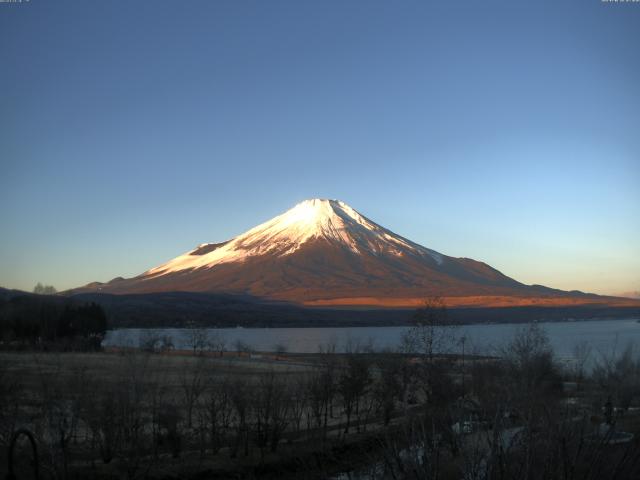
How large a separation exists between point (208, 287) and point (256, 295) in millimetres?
16430

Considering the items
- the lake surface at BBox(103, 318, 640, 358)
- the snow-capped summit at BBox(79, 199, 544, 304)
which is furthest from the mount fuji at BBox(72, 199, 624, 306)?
the lake surface at BBox(103, 318, 640, 358)

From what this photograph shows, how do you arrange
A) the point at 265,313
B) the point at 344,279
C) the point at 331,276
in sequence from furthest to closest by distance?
the point at 331,276 → the point at 344,279 → the point at 265,313

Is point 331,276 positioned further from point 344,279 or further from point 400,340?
point 400,340

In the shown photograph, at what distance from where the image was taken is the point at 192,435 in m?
19.8

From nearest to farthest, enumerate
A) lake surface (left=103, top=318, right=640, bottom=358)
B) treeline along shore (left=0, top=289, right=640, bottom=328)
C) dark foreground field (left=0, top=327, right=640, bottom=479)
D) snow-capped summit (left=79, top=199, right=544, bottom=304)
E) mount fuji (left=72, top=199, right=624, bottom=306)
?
dark foreground field (left=0, top=327, right=640, bottom=479) → lake surface (left=103, top=318, right=640, bottom=358) → treeline along shore (left=0, top=289, right=640, bottom=328) → mount fuji (left=72, top=199, right=624, bottom=306) → snow-capped summit (left=79, top=199, right=544, bottom=304)

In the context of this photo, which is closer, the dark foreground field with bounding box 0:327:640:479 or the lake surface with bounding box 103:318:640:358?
the dark foreground field with bounding box 0:327:640:479

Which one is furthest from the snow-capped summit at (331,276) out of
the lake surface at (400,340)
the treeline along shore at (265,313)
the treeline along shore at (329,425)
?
the treeline along shore at (329,425)

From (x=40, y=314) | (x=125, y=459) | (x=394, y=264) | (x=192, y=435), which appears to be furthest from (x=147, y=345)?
(x=394, y=264)

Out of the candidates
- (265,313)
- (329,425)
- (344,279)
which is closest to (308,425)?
(329,425)

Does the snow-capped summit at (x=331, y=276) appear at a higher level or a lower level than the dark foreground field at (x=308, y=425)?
higher

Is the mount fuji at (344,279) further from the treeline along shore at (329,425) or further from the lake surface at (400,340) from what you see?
the treeline along shore at (329,425)

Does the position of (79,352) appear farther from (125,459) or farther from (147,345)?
(125,459)

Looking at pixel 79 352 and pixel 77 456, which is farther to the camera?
pixel 79 352

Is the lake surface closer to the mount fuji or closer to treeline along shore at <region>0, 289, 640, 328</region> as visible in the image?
treeline along shore at <region>0, 289, 640, 328</region>
